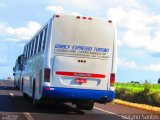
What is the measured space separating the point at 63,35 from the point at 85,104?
3.35 meters

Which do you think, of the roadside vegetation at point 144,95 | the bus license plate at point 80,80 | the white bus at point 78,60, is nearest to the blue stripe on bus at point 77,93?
the white bus at point 78,60

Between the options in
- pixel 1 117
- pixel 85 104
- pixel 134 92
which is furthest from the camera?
pixel 134 92

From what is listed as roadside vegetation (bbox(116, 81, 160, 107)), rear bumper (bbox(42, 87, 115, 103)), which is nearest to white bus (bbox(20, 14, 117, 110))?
rear bumper (bbox(42, 87, 115, 103))

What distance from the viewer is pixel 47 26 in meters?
18.2

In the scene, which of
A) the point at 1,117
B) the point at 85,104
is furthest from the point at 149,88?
the point at 1,117

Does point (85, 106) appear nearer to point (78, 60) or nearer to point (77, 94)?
point (77, 94)

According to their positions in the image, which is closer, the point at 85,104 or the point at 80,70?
the point at 80,70

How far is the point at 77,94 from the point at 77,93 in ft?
0.13

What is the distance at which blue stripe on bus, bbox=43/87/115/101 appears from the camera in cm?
1748

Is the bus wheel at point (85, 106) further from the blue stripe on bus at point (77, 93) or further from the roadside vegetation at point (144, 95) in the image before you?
the roadside vegetation at point (144, 95)

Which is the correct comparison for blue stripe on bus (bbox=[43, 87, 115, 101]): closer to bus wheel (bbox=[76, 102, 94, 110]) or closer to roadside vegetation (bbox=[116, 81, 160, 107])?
bus wheel (bbox=[76, 102, 94, 110])

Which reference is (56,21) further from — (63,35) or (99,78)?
(99,78)

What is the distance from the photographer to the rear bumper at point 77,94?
17.5 meters

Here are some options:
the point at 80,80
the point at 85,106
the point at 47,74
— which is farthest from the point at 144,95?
the point at 47,74
